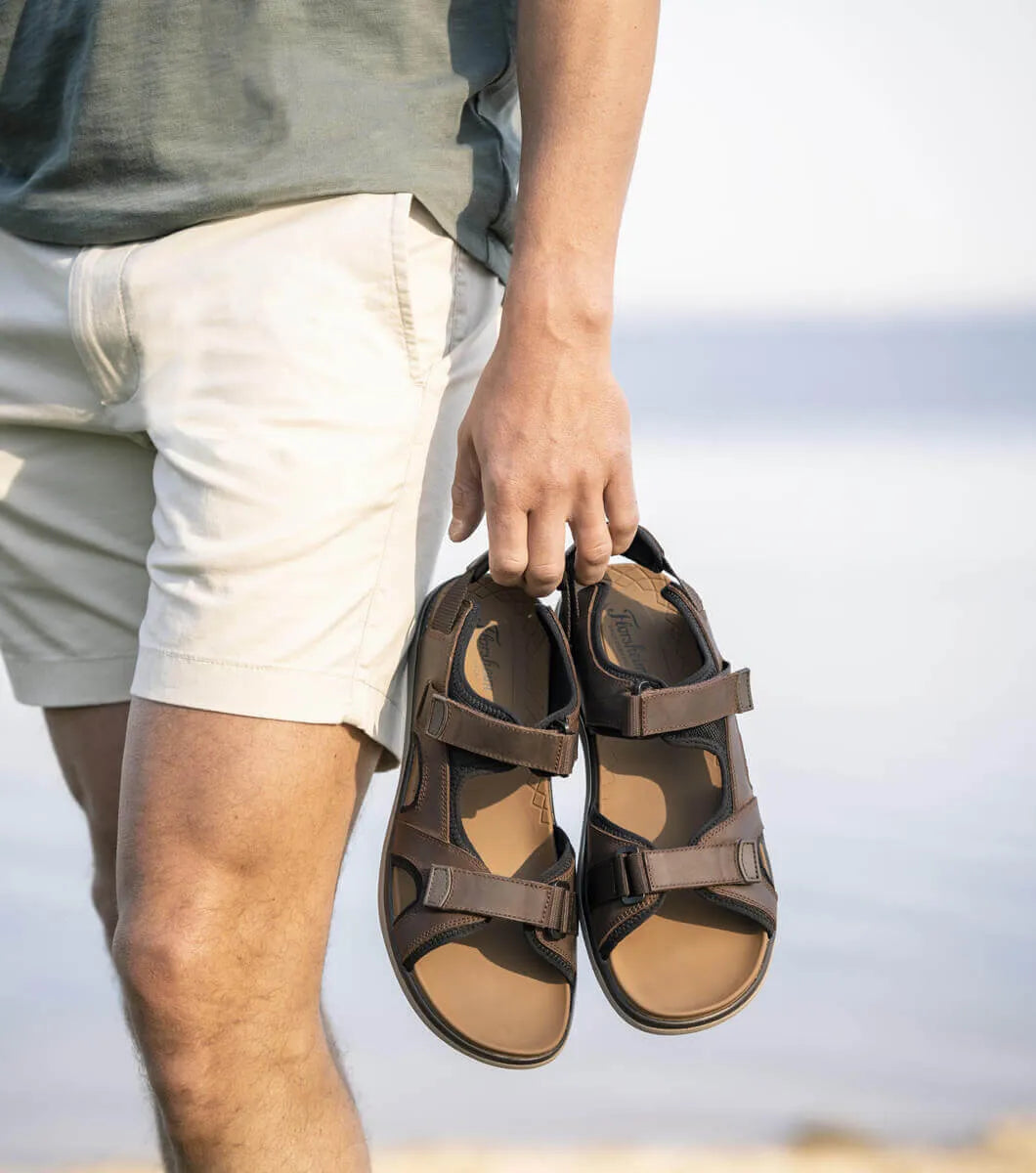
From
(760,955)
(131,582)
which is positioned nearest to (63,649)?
(131,582)

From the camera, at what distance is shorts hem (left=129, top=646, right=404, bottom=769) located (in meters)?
0.82

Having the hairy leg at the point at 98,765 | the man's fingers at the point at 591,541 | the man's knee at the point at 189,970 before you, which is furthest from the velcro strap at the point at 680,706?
the hairy leg at the point at 98,765

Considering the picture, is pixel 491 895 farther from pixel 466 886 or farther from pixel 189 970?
Answer: pixel 189 970

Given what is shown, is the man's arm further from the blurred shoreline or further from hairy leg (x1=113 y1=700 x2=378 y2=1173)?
the blurred shoreline

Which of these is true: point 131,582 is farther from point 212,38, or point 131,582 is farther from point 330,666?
point 212,38

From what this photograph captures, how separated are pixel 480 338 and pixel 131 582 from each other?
35cm

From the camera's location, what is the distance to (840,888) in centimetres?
258

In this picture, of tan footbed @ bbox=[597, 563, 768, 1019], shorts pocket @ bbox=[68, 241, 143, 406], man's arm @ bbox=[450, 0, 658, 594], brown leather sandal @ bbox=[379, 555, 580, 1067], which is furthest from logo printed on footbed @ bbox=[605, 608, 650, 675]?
shorts pocket @ bbox=[68, 241, 143, 406]

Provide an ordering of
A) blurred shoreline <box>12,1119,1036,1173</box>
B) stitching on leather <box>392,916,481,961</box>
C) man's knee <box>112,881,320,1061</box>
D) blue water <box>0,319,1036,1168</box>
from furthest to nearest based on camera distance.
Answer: blue water <box>0,319,1036,1168</box>, blurred shoreline <box>12,1119,1036,1173</box>, stitching on leather <box>392,916,481,961</box>, man's knee <box>112,881,320,1061</box>

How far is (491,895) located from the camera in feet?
2.95

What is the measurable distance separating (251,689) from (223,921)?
0.48ft

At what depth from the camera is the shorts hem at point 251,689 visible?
82cm

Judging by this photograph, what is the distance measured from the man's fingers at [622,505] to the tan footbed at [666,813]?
15cm

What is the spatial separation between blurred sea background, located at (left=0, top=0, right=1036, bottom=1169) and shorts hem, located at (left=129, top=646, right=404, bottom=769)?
34cm
